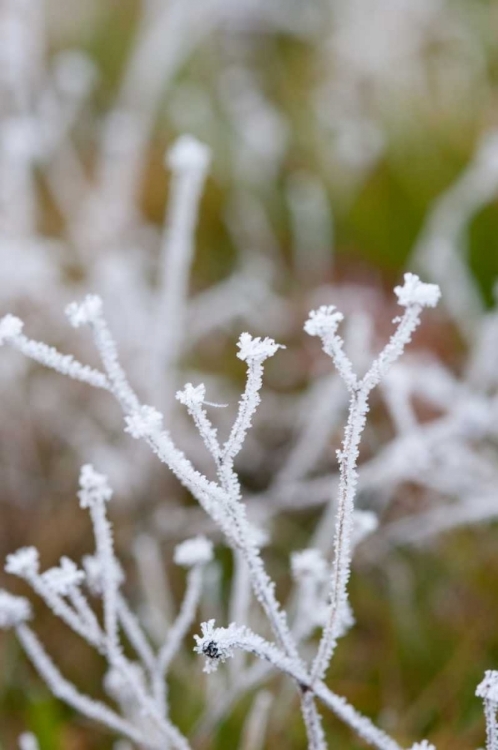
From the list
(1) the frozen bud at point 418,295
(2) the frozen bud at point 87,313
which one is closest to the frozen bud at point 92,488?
(2) the frozen bud at point 87,313


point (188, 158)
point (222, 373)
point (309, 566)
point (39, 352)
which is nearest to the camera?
point (39, 352)

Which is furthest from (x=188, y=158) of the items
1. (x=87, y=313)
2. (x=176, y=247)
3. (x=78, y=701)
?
(x=78, y=701)

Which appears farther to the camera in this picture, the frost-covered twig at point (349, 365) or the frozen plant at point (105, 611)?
the frozen plant at point (105, 611)

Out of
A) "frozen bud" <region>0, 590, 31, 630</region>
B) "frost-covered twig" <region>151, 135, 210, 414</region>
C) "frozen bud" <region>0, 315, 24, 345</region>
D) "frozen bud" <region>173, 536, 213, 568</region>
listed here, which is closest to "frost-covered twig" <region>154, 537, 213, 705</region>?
"frozen bud" <region>173, 536, 213, 568</region>

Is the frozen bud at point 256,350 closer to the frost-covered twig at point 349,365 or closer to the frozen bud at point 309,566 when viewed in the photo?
the frost-covered twig at point 349,365

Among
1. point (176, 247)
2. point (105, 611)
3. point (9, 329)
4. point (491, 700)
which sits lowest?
point (491, 700)

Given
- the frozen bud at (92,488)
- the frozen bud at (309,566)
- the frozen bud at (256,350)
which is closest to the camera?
the frozen bud at (256,350)

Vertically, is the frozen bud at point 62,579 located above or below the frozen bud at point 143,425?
below

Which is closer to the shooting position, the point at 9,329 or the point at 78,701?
the point at 9,329

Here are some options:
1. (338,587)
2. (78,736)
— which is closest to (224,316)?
(78,736)

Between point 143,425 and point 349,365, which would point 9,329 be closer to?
point 143,425
